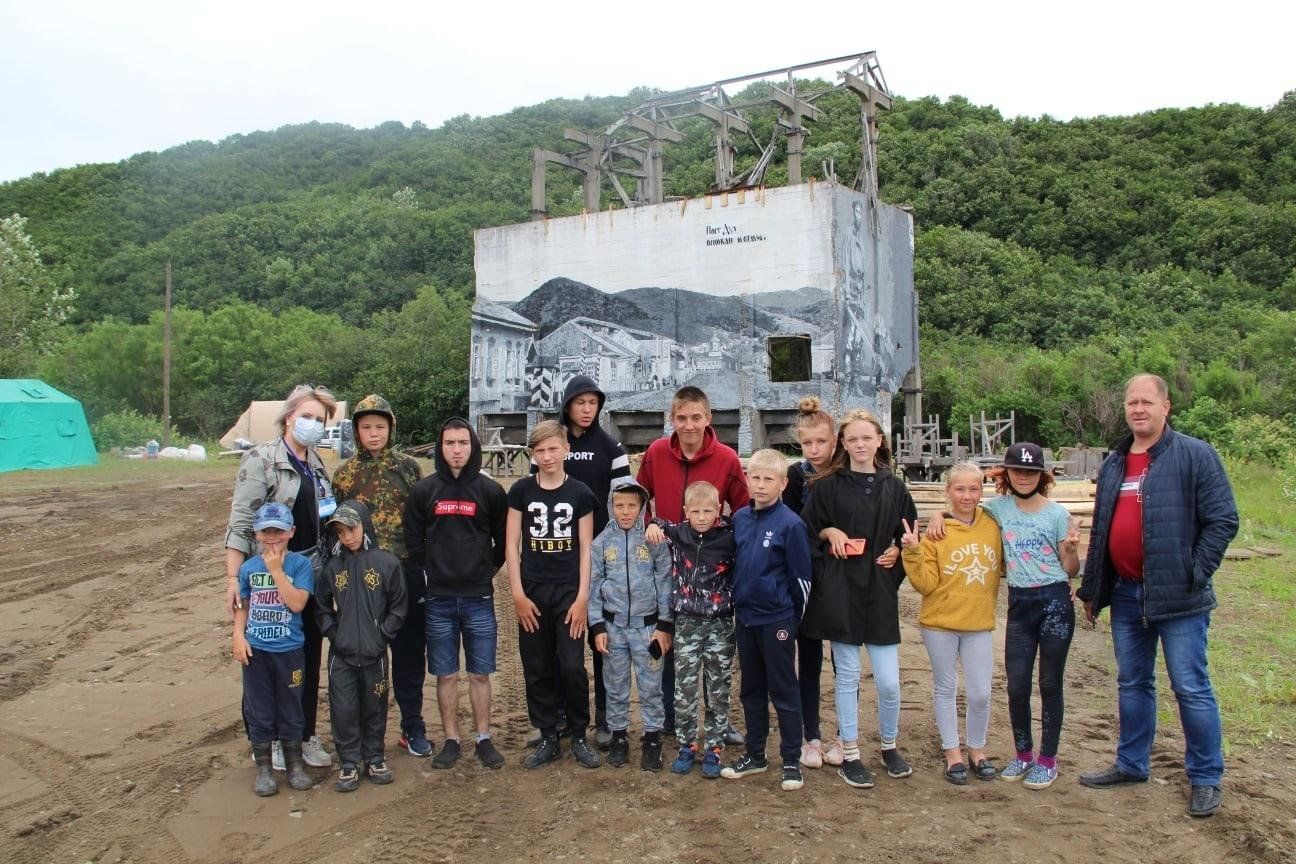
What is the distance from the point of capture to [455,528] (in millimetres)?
5199

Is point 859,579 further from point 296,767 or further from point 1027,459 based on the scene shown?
point 296,767

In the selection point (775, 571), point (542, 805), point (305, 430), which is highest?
point (305, 430)

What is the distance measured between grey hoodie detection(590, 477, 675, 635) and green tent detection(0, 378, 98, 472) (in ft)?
77.0

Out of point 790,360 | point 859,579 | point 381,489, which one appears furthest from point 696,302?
point 859,579

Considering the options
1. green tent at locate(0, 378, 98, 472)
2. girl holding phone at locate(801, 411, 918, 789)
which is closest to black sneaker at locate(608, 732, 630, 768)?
girl holding phone at locate(801, 411, 918, 789)

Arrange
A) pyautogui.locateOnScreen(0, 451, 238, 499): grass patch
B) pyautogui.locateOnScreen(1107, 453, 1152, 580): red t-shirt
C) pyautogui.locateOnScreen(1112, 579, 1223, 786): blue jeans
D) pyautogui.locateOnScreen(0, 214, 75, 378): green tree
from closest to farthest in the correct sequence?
pyautogui.locateOnScreen(1112, 579, 1223, 786): blue jeans, pyautogui.locateOnScreen(1107, 453, 1152, 580): red t-shirt, pyautogui.locateOnScreen(0, 451, 238, 499): grass patch, pyautogui.locateOnScreen(0, 214, 75, 378): green tree

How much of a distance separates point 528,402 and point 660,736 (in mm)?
22076

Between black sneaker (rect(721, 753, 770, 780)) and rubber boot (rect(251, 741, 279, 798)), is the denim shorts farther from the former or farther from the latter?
black sneaker (rect(721, 753, 770, 780))

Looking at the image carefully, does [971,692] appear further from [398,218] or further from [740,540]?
[398,218]

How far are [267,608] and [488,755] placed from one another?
1.35m

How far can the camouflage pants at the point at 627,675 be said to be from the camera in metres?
5.07

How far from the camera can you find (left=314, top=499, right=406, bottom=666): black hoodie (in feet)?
16.1

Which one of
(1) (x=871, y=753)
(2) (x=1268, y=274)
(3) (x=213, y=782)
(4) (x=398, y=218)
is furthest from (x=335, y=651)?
(4) (x=398, y=218)

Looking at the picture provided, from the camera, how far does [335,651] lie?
16.1 ft
